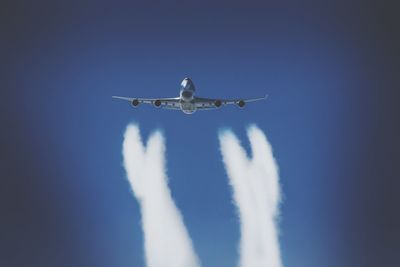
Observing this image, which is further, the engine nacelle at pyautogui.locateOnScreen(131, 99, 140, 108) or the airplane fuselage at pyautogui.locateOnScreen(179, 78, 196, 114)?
the engine nacelle at pyautogui.locateOnScreen(131, 99, 140, 108)

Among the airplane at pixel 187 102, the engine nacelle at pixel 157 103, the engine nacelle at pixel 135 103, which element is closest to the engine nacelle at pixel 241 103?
the airplane at pixel 187 102

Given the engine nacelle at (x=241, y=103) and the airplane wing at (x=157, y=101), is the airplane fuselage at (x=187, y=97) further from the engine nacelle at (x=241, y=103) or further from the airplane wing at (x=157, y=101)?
the engine nacelle at (x=241, y=103)

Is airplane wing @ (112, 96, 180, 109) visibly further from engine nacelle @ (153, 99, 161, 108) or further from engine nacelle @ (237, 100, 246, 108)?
engine nacelle @ (237, 100, 246, 108)

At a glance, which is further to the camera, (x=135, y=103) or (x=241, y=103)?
(x=135, y=103)

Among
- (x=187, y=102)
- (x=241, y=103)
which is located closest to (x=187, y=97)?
(x=187, y=102)

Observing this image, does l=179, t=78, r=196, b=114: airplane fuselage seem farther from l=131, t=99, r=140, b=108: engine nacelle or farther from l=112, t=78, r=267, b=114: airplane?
l=131, t=99, r=140, b=108: engine nacelle

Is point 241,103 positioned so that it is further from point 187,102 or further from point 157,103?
point 157,103

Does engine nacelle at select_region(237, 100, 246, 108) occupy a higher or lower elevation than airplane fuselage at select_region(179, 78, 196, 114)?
lower

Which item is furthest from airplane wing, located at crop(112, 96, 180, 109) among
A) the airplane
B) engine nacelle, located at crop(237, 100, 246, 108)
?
engine nacelle, located at crop(237, 100, 246, 108)

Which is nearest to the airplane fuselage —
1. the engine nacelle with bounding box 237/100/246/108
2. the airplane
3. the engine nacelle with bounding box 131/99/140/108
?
the airplane
